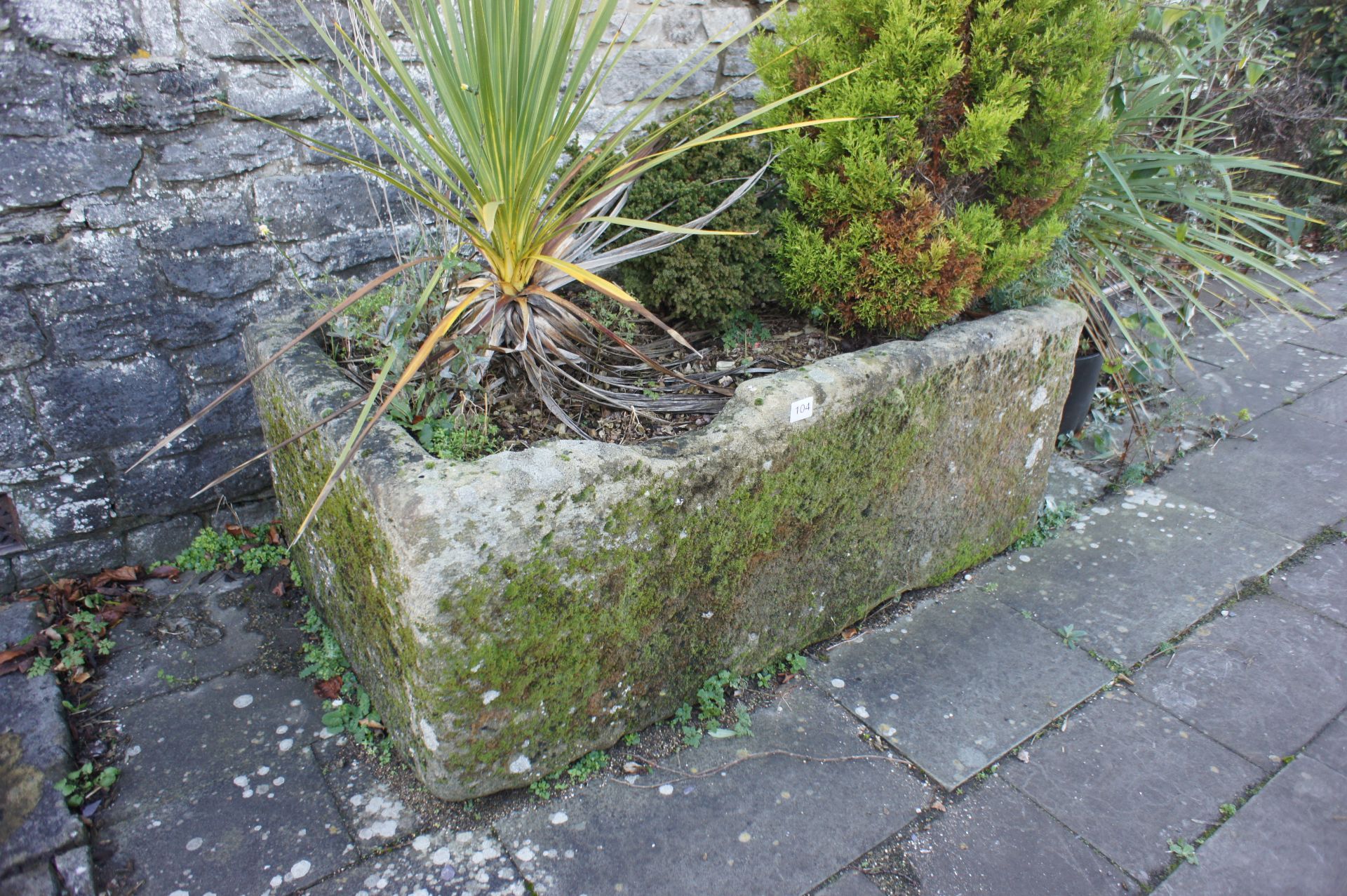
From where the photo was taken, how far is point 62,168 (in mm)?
2025

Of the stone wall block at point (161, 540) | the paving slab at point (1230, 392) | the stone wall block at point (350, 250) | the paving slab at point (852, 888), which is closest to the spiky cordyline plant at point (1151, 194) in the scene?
the paving slab at point (1230, 392)

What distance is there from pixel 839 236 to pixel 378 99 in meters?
1.19

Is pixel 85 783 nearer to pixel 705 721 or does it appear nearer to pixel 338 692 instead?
pixel 338 692

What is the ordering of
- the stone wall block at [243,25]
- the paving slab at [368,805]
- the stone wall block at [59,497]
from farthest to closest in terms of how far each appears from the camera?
1. the stone wall block at [59,497]
2. the stone wall block at [243,25]
3. the paving slab at [368,805]

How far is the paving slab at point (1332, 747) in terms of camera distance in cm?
186

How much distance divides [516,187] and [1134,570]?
2153mm

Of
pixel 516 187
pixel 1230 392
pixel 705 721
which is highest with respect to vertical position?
pixel 516 187

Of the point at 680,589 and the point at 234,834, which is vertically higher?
the point at 680,589

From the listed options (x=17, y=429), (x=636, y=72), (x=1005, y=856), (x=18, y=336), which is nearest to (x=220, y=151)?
(x=18, y=336)

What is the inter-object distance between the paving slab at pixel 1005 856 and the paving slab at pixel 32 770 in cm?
169

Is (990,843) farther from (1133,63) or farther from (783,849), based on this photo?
(1133,63)

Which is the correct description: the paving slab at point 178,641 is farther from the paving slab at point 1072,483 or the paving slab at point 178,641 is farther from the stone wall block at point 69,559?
the paving slab at point 1072,483

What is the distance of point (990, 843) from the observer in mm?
1674

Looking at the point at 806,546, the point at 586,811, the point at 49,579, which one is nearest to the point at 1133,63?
the point at 806,546
